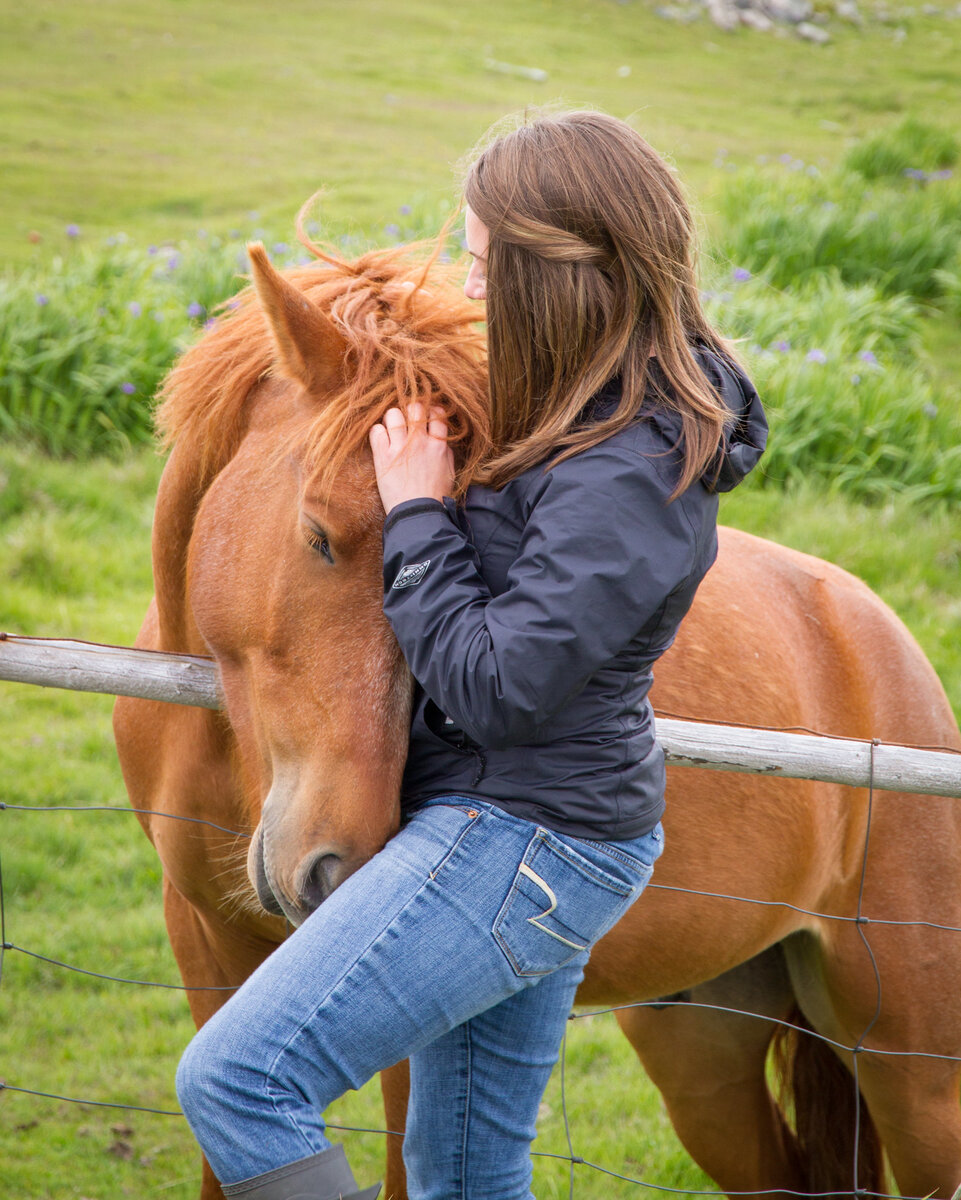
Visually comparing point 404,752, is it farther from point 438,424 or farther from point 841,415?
point 841,415

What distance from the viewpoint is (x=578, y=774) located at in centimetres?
142

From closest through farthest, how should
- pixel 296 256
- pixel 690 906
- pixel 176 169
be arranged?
pixel 690 906, pixel 296 256, pixel 176 169

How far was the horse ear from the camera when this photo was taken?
1.58 meters

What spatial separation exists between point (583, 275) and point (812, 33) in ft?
69.3

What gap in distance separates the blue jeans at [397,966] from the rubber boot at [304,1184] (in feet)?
0.03

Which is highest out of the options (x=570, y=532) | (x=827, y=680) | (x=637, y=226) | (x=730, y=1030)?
(x=637, y=226)

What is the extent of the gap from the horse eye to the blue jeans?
41cm

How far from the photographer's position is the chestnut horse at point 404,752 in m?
1.54

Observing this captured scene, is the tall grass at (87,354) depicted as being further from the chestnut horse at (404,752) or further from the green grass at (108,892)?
the chestnut horse at (404,752)

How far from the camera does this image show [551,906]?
55.1 inches

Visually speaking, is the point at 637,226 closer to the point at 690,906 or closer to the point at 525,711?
the point at 525,711

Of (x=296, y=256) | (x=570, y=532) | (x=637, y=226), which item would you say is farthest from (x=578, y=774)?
(x=296, y=256)

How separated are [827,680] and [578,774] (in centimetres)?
142

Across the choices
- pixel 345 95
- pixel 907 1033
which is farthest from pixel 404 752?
pixel 345 95
